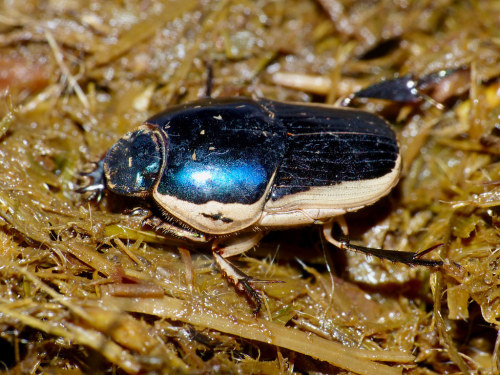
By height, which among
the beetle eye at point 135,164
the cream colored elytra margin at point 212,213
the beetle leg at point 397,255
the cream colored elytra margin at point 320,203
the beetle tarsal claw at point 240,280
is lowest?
the beetle leg at point 397,255

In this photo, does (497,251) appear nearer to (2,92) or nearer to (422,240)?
(422,240)

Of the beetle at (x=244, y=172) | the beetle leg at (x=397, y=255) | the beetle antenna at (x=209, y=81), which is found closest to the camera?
the beetle at (x=244, y=172)

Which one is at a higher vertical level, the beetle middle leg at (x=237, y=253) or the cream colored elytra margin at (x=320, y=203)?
the cream colored elytra margin at (x=320, y=203)

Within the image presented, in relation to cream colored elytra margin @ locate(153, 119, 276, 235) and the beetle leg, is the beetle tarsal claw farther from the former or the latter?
the beetle leg

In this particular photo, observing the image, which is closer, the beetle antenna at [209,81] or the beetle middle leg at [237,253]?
the beetle middle leg at [237,253]

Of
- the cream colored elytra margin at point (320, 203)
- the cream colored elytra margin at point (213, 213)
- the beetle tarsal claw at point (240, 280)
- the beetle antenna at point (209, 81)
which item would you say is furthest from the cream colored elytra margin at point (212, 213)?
the beetle antenna at point (209, 81)

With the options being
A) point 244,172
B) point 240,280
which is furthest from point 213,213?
point 240,280

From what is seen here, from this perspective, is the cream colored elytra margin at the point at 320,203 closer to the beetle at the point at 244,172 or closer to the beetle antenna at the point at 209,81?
the beetle at the point at 244,172

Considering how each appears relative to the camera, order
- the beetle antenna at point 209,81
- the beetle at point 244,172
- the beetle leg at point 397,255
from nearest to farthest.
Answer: the beetle at point 244,172 < the beetle leg at point 397,255 < the beetle antenna at point 209,81

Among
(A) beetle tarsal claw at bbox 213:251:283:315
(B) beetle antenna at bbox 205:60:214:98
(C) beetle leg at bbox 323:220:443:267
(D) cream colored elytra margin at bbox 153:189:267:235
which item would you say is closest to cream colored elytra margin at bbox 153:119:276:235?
(D) cream colored elytra margin at bbox 153:189:267:235
